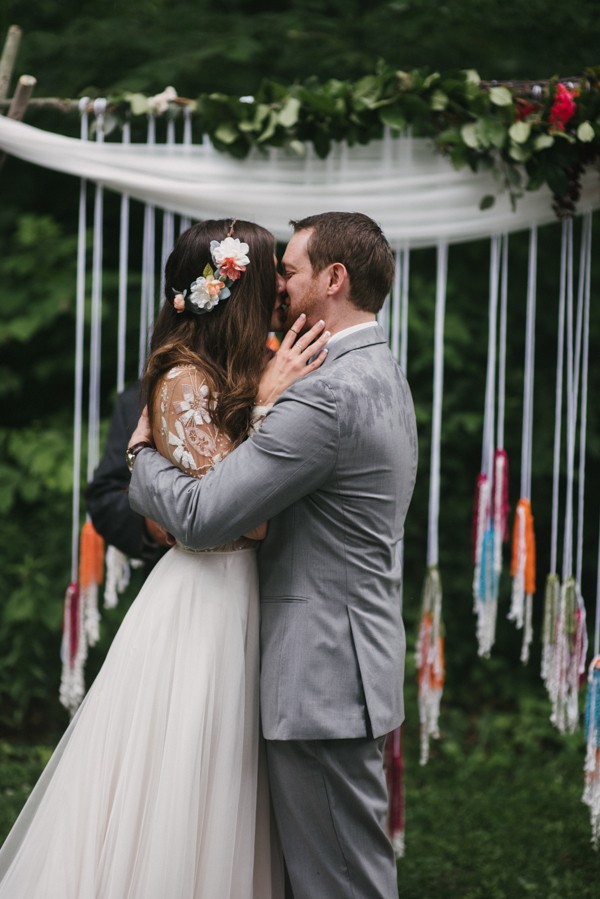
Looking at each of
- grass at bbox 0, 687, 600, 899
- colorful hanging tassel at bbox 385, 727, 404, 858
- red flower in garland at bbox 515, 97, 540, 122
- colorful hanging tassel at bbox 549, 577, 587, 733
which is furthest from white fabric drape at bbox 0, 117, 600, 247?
grass at bbox 0, 687, 600, 899

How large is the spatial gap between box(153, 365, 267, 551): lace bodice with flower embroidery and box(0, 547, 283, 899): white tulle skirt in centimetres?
25

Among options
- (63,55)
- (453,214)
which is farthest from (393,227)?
(63,55)

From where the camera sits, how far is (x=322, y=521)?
2246mm

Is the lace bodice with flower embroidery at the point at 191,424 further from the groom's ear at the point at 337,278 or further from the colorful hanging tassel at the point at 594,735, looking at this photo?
A: the colorful hanging tassel at the point at 594,735

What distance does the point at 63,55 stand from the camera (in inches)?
188

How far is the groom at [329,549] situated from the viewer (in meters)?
2.15

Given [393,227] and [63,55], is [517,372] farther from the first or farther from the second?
[63,55]

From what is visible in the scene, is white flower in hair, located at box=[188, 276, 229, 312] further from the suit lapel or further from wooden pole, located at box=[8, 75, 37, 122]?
wooden pole, located at box=[8, 75, 37, 122]

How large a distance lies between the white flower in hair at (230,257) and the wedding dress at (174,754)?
0.24 metres

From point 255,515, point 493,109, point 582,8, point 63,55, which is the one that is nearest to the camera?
point 255,515

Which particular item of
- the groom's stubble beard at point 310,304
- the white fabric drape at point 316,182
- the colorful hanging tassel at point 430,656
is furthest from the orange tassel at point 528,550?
the groom's stubble beard at point 310,304

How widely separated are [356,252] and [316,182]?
0.94 metres

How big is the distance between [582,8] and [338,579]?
3.07 meters

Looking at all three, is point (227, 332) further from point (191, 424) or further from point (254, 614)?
point (254, 614)
